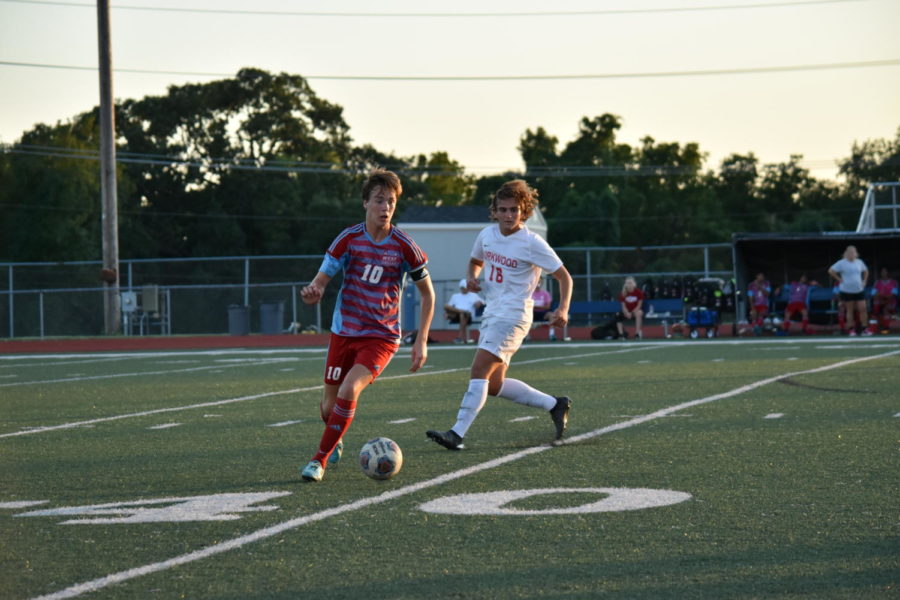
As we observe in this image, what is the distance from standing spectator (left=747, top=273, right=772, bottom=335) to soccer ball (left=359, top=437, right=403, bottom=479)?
22.8m

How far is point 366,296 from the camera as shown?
732 cm

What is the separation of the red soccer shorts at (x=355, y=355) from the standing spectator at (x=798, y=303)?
73.8ft

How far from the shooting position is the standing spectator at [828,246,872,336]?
25.8 metres

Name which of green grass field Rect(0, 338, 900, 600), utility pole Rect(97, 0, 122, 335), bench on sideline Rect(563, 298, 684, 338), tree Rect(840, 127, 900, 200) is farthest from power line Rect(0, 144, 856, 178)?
green grass field Rect(0, 338, 900, 600)

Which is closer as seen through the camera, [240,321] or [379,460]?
[379,460]

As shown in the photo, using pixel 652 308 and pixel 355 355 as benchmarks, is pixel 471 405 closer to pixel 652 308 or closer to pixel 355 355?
pixel 355 355

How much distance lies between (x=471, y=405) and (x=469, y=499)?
2263 millimetres

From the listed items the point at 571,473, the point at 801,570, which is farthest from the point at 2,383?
the point at 801,570

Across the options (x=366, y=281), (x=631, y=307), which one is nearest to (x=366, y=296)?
(x=366, y=281)

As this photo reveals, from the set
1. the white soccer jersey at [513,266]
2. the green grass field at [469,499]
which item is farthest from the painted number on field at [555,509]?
the white soccer jersey at [513,266]

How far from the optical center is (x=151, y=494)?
6566mm

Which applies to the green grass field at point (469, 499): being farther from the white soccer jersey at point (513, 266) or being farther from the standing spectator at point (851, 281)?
the standing spectator at point (851, 281)

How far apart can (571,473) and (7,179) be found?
52.8 meters

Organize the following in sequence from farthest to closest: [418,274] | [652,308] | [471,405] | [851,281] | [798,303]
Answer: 1. [652,308]
2. [798,303]
3. [851,281]
4. [471,405]
5. [418,274]
